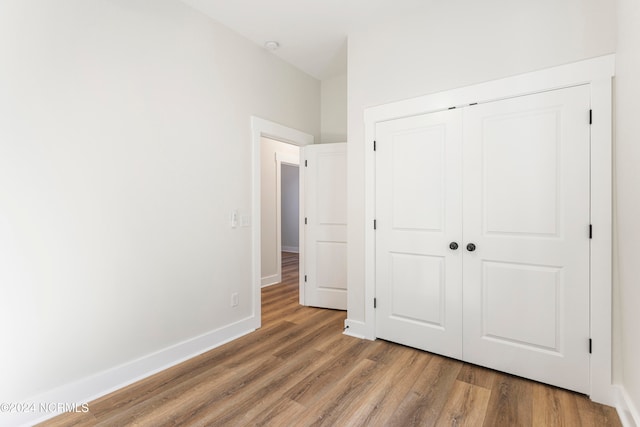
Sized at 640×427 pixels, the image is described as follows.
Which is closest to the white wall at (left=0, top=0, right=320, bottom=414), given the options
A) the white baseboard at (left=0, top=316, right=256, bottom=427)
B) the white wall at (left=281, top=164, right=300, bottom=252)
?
the white baseboard at (left=0, top=316, right=256, bottom=427)

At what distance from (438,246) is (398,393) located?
1.12 metres

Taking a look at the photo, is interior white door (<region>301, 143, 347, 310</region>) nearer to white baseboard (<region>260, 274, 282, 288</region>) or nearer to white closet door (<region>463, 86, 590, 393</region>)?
white baseboard (<region>260, 274, 282, 288</region>)

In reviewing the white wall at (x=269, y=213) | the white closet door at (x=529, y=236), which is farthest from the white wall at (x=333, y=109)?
the white closet door at (x=529, y=236)

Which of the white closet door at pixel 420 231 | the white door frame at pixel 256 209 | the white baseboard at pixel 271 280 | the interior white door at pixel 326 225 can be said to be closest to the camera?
the white closet door at pixel 420 231

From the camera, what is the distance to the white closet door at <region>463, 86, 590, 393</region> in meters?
1.94

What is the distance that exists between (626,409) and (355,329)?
183 cm

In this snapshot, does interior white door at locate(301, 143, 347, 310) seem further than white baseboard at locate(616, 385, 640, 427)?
Yes

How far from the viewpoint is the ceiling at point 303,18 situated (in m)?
2.51

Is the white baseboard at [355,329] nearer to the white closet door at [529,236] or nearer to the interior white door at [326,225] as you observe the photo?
the interior white door at [326,225]

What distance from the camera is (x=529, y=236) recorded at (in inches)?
82.7

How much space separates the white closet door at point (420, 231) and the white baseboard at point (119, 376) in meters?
1.50

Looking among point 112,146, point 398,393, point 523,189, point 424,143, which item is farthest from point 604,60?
point 112,146

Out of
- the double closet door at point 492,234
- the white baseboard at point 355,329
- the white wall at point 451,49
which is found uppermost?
the white wall at point 451,49

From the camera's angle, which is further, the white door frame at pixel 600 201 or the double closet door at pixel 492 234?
the double closet door at pixel 492 234
